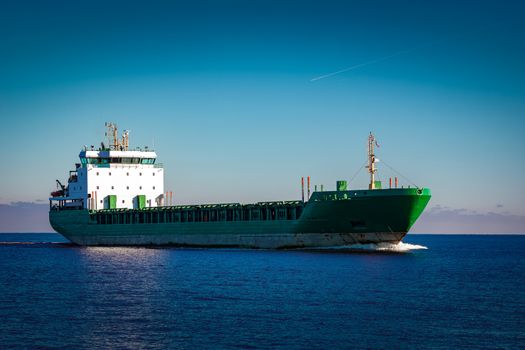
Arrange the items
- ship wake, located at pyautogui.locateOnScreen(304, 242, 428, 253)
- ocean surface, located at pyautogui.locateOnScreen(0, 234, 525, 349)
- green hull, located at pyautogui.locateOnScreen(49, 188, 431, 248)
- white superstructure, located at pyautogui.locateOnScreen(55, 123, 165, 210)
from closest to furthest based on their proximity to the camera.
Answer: ocean surface, located at pyautogui.locateOnScreen(0, 234, 525, 349) → green hull, located at pyautogui.locateOnScreen(49, 188, 431, 248) → ship wake, located at pyautogui.locateOnScreen(304, 242, 428, 253) → white superstructure, located at pyautogui.locateOnScreen(55, 123, 165, 210)

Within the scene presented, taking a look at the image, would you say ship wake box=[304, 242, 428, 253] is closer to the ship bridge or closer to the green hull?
the green hull

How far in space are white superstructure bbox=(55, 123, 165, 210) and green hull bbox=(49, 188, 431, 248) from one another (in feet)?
6.93

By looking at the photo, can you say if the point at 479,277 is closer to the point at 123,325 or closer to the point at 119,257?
the point at 123,325

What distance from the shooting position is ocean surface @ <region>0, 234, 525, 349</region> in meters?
25.3

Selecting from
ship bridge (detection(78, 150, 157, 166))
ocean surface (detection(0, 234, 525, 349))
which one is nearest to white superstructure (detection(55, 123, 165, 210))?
ship bridge (detection(78, 150, 157, 166))

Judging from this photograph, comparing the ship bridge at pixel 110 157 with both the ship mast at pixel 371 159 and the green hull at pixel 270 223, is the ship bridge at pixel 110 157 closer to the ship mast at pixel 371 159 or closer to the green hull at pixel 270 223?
the green hull at pixel 270 223

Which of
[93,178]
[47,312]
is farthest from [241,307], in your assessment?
[93,178]

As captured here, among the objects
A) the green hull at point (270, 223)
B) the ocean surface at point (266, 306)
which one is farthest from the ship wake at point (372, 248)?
the ocean surface at point (266, 306)

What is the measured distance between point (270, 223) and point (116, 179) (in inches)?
1036

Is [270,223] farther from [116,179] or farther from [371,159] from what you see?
[116,179]

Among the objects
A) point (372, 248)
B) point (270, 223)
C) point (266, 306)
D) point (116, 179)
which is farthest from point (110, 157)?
point (266, 306)

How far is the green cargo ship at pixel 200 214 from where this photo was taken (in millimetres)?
57438

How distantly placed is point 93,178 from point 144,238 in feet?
33.2

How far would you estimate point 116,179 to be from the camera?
8369 centimetres
